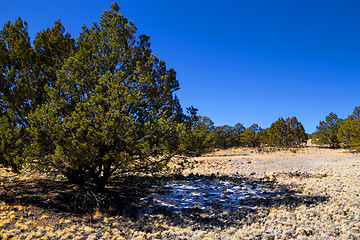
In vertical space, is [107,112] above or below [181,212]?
above

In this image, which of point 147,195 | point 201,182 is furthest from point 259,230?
point 201,182

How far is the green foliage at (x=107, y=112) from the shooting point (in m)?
7.78

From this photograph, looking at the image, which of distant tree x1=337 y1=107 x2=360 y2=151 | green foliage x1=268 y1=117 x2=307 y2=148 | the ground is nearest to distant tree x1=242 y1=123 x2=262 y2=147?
green foliage x1=268 y1=117 x2=307 y2=148

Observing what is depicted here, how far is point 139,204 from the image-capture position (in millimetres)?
9969

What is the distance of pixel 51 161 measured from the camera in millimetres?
7848

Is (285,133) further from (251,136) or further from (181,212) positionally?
(181,212)

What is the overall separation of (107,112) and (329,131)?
220 ft

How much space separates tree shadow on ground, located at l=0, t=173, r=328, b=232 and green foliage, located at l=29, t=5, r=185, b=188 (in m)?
1.11

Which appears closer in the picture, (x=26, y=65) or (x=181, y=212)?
(x=181, y=212)

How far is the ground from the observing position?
22.7 ft

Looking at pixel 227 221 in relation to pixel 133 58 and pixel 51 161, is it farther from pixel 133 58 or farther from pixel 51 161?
pixel 133 58

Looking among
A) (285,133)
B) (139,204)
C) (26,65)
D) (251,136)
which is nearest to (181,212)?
(139,204)

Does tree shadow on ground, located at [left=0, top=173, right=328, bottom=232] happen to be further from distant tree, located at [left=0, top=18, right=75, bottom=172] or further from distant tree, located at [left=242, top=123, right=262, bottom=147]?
distant tree, located at [left=242, top=123, right=262, bottom=147]

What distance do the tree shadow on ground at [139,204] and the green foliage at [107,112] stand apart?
111 centimetres
